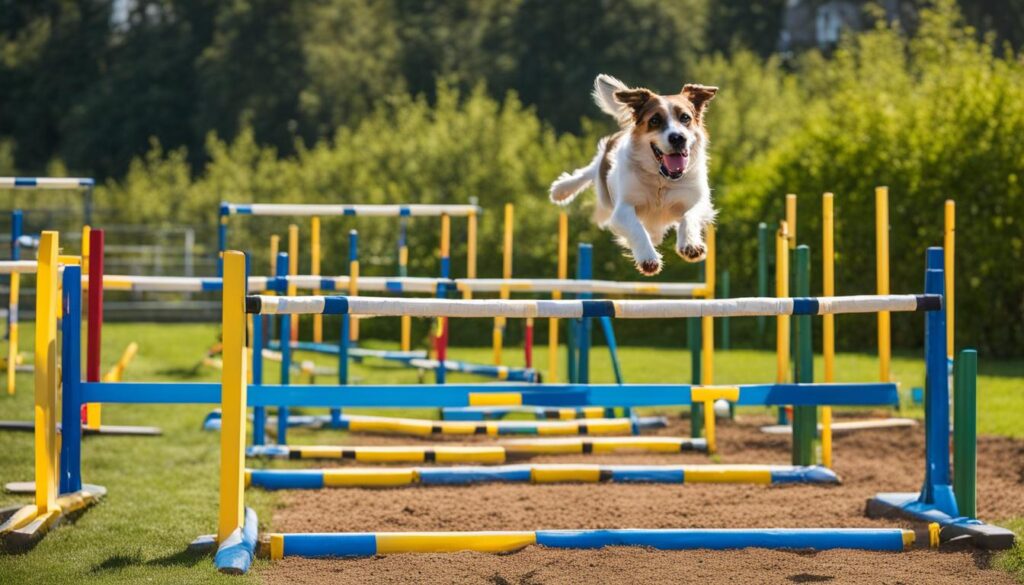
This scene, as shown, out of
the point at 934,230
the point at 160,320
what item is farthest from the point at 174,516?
the point at 160,320

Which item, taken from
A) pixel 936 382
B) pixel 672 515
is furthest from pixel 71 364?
pixel 936 382

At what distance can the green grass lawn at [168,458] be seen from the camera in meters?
5.91

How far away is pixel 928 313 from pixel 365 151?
22.8 metres

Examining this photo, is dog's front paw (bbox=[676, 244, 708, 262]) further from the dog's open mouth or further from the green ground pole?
the green ground pole

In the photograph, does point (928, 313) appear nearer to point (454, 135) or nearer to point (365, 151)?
point (454, 135)

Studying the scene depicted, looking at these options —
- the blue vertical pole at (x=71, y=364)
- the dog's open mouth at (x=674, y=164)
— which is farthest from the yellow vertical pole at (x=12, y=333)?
the dog's open mouth at (x=674, y=164)

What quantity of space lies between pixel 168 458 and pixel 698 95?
5210 mm

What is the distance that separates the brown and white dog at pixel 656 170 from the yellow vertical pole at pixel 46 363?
287 cm

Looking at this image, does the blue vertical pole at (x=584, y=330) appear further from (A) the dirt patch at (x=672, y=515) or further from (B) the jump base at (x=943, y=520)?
(B) the jump base at (x=943, y=520)

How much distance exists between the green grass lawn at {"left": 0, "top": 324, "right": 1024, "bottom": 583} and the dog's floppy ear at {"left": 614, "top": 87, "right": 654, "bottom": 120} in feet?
9.16

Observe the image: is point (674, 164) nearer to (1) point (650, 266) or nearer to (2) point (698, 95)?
(1) point (650, 266)

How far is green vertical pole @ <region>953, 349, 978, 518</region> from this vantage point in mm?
6512

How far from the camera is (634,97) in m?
6.18

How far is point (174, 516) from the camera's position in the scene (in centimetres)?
720
